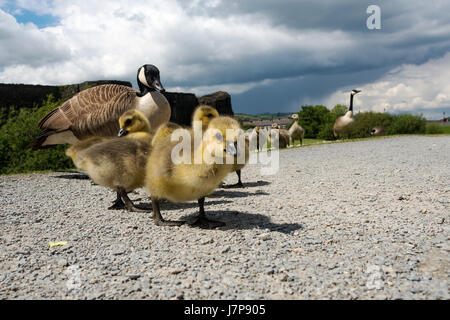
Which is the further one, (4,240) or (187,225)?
(187,225)

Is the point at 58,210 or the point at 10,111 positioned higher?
the point at 10,111

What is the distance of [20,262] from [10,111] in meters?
9.60

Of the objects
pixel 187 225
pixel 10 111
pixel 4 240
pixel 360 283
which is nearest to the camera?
pixel 360 283

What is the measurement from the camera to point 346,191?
6.14 meters

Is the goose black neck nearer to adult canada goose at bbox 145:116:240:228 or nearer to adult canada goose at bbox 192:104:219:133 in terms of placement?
adult canada goose at bbox 192:104:219:133

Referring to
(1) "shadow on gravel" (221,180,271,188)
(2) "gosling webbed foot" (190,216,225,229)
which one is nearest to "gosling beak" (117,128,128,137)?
(2) "gosling webbed foot" (190,216,225,229)

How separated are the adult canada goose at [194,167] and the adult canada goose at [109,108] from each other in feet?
10.5

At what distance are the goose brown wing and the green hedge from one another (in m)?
3.19

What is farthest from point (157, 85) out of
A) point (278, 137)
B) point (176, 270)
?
point (278, 137)

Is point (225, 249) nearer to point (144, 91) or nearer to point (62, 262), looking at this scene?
point (62, 262)

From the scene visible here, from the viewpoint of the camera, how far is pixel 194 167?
3580mm

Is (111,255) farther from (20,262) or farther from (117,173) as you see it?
(117,173)

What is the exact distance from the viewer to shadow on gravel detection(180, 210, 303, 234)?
4.06m
